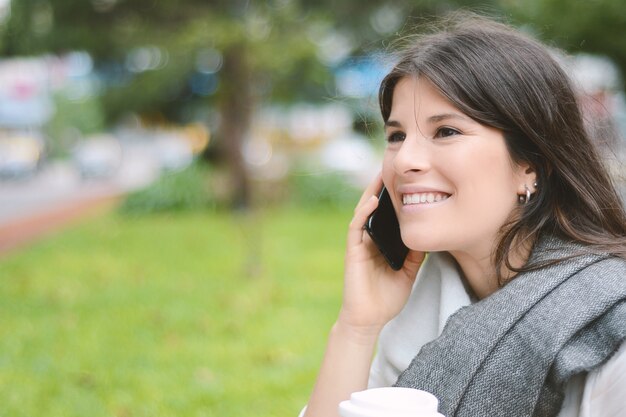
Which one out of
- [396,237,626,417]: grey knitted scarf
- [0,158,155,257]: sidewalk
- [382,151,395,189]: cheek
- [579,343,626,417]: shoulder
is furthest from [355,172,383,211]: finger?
[0,158,155,257]: sidewalk

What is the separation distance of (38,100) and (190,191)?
121 feet

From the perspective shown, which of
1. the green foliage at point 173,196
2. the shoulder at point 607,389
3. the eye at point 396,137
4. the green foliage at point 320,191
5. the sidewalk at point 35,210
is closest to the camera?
the shoulder at point 607,389

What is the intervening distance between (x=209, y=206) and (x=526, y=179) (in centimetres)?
1292

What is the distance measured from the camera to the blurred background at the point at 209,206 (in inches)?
167

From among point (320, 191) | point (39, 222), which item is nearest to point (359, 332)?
point (320, 191)

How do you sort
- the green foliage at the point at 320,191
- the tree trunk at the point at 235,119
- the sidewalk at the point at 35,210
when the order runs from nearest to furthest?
the sidewalk at the point at 35,210, the tree trunk at the point at 235,119, the green foliage at the point at 320,191

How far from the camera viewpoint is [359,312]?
1.99m

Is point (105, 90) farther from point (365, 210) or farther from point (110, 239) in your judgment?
point (365, 210)

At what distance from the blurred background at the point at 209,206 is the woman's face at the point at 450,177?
0.38 meters

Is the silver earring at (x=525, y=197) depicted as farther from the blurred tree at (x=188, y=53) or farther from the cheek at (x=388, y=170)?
the blurred tree at (x=188, y=53)

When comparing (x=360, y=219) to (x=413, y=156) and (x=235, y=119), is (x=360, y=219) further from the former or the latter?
(x=235, y=119)

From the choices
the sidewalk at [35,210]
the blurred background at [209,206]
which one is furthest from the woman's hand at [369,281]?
the sidewalk at [35,210]

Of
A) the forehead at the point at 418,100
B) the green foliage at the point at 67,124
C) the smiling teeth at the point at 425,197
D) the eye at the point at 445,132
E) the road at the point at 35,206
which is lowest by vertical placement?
the green foliage at the point at 67,124

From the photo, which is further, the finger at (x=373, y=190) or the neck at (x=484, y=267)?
the finger at (x=373, y=190)
